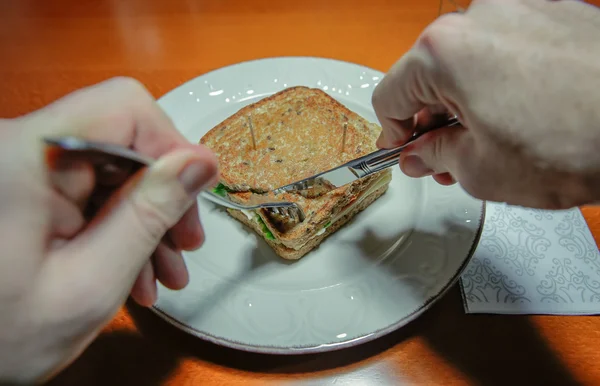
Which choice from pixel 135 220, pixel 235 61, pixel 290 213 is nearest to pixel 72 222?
pixel 135 220

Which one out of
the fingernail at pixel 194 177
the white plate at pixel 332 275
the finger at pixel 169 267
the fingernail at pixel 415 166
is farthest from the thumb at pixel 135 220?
the fingernail at pixel 415 166

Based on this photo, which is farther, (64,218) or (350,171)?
(350,171)

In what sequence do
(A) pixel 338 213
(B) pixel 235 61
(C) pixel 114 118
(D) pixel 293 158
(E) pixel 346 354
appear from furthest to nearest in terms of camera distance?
(B) pixel 235 61 → (D) pixel 293 158 → (A) pixel 338 213 → (E) pixel 346 354 → (C) pixel 114 118

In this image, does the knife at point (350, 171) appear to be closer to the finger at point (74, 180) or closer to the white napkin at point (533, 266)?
the white napkin at point (533, 266)

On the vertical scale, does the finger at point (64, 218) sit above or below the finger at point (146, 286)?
above

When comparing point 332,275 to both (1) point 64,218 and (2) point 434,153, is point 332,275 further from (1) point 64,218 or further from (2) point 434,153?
(1) point 64,218
